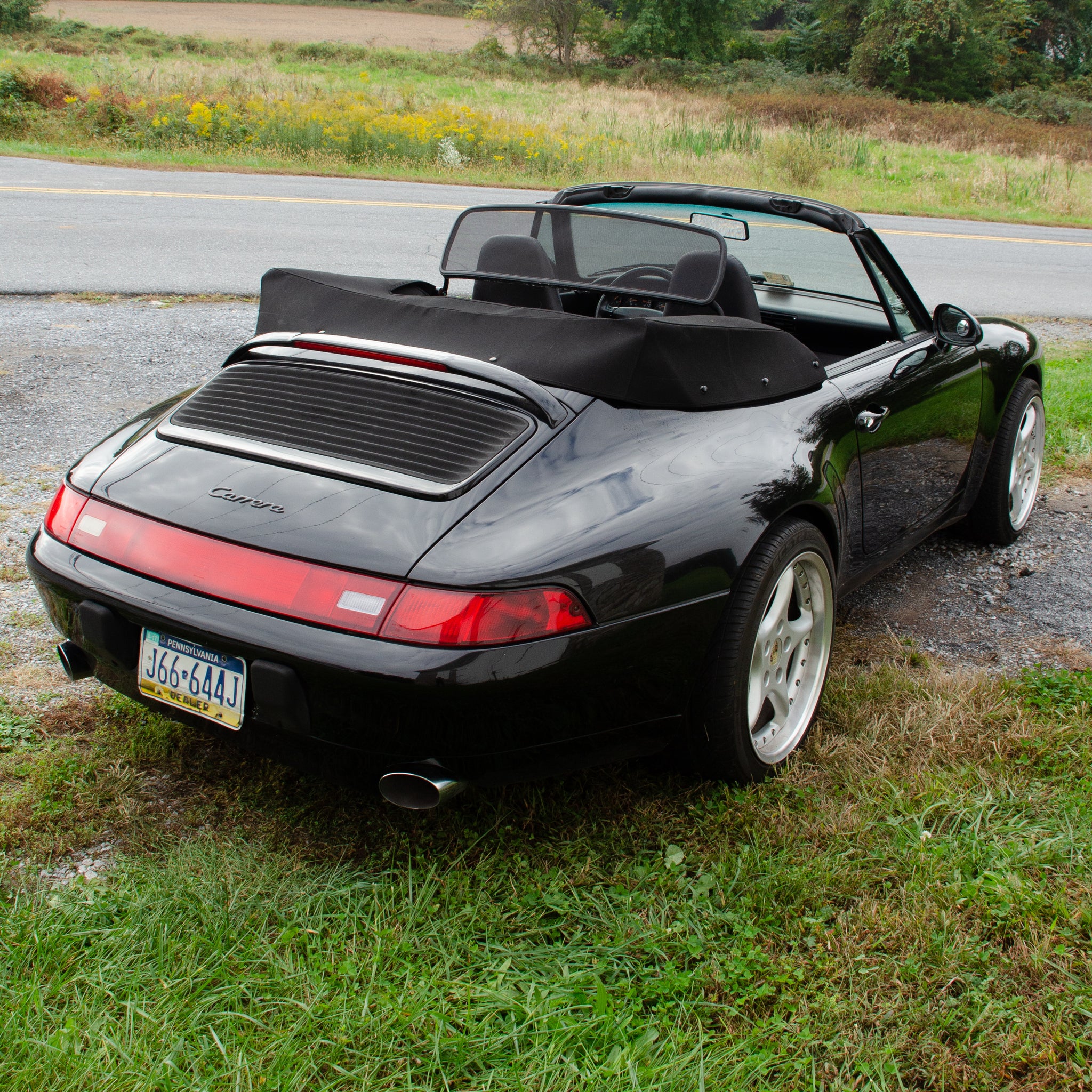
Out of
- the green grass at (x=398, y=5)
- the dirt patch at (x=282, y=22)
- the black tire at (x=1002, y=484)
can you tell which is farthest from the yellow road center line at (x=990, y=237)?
the green grass at (x=398, y=5)

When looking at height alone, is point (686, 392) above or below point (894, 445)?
above

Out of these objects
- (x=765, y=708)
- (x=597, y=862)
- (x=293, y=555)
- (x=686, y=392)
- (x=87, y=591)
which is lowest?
(x=597, y=862)

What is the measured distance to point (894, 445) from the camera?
3020 millimetres

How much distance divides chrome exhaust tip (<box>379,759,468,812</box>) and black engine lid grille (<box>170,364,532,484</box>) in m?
0.58

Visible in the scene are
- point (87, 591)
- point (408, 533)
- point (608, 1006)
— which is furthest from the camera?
point (87, 591)

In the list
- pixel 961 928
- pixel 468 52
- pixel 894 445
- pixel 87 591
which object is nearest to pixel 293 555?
pixel 87 591

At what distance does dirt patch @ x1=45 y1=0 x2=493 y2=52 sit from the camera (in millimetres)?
40938

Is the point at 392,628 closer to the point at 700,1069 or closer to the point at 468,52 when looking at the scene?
the point at 700,1069

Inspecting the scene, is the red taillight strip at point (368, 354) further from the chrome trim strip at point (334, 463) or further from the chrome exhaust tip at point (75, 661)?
the chrome exhaust tip at point (75, 661)

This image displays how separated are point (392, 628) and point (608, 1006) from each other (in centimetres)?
79

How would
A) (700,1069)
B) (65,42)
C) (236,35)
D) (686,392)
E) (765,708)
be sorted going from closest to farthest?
(700,1069) < (686,392) < (765,708) < (65,42) < (236,35)

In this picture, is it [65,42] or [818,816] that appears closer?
[818,816]

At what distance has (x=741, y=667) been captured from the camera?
222cm

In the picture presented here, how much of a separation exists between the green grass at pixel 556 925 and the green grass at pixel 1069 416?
269 centimetres
